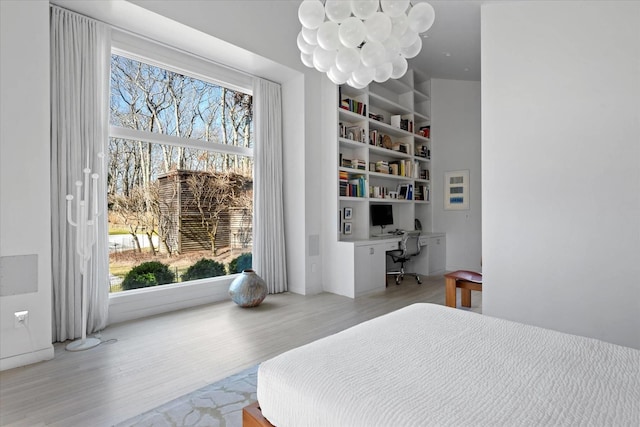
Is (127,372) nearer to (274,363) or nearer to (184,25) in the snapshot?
(274,363)

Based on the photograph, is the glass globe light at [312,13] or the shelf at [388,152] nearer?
the glass globe light at [312,13]

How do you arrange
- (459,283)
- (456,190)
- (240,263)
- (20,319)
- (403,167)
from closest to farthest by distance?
(20,319), (459,283), (240,263), (403,167), (456,190)

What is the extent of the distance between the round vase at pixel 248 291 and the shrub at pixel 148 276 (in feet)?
2.41

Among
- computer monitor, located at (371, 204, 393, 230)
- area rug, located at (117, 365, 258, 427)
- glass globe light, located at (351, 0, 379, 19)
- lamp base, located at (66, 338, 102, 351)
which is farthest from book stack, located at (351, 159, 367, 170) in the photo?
lamp base, located at (66, 338, 102, 351)

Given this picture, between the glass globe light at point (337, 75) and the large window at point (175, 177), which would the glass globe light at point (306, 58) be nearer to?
the glass globe light at point (337, 75)

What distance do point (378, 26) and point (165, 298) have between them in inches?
129

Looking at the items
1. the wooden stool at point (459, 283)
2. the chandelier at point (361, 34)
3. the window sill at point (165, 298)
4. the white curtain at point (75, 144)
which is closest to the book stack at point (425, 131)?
the wooden stool at point (459, 283)

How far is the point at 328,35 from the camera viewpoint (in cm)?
202

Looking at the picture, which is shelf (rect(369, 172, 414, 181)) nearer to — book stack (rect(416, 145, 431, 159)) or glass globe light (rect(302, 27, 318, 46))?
A: book stack (rect(416, 145, 431, 159))

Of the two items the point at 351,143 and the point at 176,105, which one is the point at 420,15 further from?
the point at 176,105

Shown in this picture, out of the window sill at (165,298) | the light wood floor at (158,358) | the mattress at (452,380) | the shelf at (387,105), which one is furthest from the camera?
the shelf at (387,105)

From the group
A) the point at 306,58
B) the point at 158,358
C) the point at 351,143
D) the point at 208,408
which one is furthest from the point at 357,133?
the point at 208,408

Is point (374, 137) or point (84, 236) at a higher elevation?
point (374, 137)

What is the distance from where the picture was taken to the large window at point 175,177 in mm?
3371
